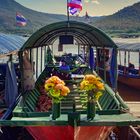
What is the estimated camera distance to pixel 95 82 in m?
8.85

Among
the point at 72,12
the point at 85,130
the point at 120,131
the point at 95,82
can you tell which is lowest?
the point at 120,131

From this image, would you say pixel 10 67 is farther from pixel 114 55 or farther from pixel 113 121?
pixel 113 121

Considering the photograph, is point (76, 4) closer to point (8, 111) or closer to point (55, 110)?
point (8, 111)

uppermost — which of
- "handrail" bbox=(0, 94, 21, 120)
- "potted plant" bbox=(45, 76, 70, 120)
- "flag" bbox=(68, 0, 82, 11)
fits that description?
"flag" bbox=(68, 0, 82, 11)

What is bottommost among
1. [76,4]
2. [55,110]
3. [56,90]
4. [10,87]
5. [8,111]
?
[8,111]

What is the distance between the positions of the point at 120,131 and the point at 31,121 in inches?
211

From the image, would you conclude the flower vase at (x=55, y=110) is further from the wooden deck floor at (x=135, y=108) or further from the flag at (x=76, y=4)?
the flag at (x=76, y=4)

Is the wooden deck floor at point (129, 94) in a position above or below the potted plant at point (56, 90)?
below

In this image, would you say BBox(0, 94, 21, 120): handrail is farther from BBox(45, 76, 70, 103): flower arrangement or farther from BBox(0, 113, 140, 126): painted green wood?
BBox(45, 76, 70, 103): flower arrangement

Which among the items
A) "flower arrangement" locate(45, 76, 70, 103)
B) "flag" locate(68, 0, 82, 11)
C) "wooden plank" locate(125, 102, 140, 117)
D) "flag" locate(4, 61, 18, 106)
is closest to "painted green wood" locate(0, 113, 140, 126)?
"flower arrangement" locate(45, 76, 70, 103)

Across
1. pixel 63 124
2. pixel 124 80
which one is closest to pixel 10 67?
pixel 63 124

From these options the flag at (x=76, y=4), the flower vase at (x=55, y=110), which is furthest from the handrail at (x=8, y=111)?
the flag at (x=76, y=4)

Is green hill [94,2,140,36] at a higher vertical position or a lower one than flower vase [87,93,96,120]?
higher

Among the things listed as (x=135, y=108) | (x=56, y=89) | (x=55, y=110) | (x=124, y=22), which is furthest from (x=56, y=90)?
(x=124, y=22)
